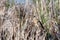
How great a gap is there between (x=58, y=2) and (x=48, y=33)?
0.32 m

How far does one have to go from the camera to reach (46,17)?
2.74m

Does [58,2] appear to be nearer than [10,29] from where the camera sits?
No

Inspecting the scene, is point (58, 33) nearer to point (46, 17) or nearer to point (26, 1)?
point (46, 17)

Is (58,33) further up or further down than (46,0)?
further down

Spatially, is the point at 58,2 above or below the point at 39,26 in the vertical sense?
above

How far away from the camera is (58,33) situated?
269 cm

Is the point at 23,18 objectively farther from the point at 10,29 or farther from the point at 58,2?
the point at 58,2

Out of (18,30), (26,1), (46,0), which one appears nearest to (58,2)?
(46,0)

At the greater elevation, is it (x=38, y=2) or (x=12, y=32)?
(x=38, y=2)

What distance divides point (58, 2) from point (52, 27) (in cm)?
28

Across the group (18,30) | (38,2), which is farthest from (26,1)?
(18,30)

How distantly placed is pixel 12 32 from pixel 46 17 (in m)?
0.34

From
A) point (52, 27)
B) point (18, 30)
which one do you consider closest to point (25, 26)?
point (18, 30)

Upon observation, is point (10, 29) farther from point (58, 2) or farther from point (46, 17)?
point (58, 2)
